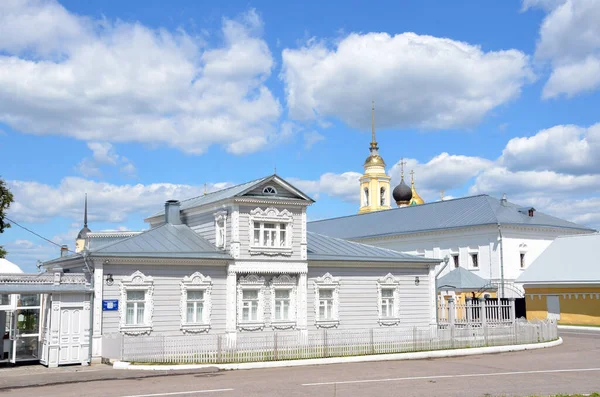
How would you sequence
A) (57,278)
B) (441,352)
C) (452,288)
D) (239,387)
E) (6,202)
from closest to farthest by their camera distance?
(239,387) < (57,278) < (441,352) < (6,202) < (452,288)

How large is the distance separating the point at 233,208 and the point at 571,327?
2512 centimetres

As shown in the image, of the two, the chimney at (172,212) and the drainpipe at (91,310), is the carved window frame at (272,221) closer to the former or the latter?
the chimney at (172,212)

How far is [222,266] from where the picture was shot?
2625cm

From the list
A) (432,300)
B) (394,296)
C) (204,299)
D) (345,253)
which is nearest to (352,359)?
(204,299)

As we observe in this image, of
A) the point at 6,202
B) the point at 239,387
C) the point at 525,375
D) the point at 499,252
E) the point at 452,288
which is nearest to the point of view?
the point at 239,387

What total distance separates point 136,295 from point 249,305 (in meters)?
4.60

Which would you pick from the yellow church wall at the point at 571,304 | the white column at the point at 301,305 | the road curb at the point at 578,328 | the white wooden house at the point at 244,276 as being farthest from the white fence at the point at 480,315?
the yellow church wall at the point at 571,304

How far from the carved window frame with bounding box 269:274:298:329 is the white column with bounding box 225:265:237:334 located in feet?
5.37

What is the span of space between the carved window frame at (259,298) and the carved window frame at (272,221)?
1.08 meters

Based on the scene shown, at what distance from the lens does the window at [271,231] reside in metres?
26.7

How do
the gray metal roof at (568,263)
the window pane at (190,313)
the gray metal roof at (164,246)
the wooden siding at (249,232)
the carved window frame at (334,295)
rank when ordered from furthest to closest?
1. the gray metal roof at (568,263)
2. the carved window frame at (334,295)
3. the wooden siding at (249,232)
4. the window pane at (190,313)
5. the gray metal roof at (164,246)

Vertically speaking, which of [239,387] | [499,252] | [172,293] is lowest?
[239,387]

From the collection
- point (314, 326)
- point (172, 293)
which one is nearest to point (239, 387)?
point (172, 293)

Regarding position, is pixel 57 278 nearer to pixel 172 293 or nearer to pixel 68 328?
pixel 68 328
